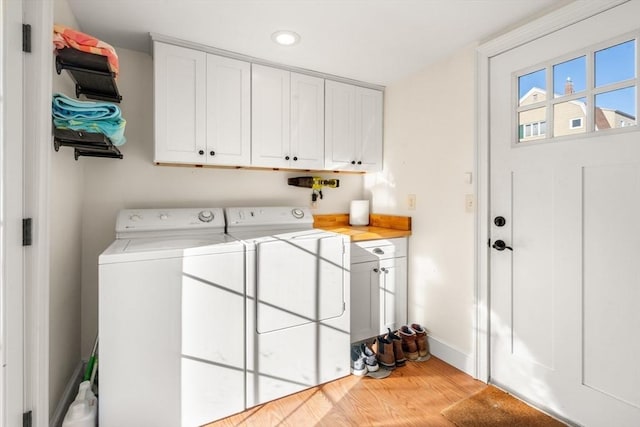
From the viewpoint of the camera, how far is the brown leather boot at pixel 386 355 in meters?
2.18

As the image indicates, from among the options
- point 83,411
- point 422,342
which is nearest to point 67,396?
point 83,411

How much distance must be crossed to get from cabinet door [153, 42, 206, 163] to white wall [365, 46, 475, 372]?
1599 millimetres

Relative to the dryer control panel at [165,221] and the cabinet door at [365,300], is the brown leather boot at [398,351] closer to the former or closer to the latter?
the cabinet door at [365,300]

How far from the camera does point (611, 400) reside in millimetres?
1493

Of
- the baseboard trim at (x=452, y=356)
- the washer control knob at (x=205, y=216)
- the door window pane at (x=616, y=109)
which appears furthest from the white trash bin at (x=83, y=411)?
the door window pane at (x=616, y=109)

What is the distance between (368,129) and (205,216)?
5.16 ft

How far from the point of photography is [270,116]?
2.30 m

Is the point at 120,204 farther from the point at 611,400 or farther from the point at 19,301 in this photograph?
the point at 611,400

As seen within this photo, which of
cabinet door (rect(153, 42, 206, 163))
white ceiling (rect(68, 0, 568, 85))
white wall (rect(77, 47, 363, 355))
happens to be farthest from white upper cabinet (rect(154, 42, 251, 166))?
white wall (rect(77, 47, 363, 355))

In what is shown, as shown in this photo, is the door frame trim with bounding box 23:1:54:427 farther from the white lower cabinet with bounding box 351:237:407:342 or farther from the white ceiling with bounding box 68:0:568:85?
the white lower cabinet with bounding box 351:237:407:342

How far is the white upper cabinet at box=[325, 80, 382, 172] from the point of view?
2574 millimetres

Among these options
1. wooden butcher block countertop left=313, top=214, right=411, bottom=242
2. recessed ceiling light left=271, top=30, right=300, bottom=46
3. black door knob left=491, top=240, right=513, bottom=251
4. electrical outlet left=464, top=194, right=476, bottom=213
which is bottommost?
black door knob left=491, top=240, right=513, bottom=251

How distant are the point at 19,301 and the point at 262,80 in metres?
1.85

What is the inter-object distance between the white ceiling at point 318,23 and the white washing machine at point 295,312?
1.27 metres
